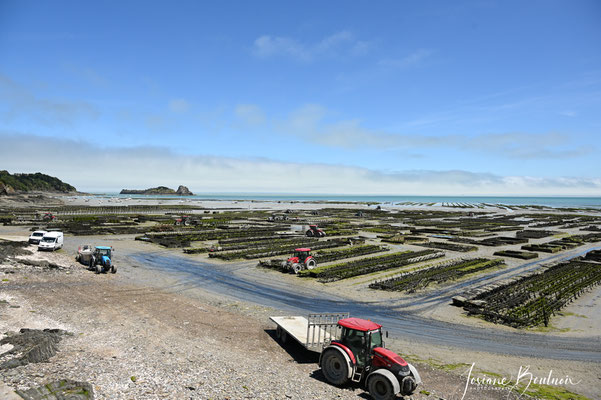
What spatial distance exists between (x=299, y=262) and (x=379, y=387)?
78.0 ft

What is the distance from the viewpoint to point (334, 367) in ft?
44.3

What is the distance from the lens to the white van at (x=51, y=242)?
39.3 m

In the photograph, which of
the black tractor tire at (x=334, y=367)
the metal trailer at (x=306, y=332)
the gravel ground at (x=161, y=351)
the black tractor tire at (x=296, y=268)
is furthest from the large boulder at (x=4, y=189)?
the black tractor tire at (x=334, y=367)

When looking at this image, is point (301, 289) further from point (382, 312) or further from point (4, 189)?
point (4, 189)

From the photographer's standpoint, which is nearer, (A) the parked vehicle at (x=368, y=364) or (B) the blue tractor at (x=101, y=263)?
(A) the parked vehicle at (x=368, y=364)

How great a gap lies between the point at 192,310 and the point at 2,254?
23746 millimetres

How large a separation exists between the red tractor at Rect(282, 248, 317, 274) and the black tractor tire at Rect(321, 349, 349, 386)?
67.9 ft

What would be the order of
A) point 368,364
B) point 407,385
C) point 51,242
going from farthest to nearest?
1. point 51,242
2. point 368,364
3. point 407,385

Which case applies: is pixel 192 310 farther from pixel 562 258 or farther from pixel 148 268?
pixel 562 258

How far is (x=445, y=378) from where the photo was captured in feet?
48.1

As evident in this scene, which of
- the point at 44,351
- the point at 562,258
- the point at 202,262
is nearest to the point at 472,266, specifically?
the point at 562,258

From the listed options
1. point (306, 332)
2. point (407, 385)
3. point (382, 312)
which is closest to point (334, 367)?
point (407, 385)

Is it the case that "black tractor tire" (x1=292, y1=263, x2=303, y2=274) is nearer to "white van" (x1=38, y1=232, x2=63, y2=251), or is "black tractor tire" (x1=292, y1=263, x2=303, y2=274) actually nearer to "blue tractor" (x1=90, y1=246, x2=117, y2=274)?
"blue tractor" (x1=90, y1=246, x2=117, y2=274)

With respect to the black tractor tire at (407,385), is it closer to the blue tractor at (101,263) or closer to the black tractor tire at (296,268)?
→ the black tractor tire at (296,268)
